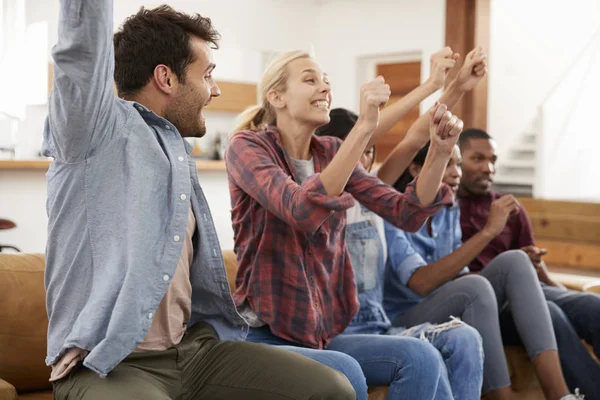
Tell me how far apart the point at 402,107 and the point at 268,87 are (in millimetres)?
464

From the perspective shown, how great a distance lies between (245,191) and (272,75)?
0.37m

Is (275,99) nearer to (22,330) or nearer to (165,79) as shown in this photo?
(165,79)

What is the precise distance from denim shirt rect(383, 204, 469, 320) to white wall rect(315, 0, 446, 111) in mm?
5834

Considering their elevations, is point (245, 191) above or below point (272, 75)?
below

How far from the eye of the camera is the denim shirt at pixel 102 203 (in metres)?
1.40

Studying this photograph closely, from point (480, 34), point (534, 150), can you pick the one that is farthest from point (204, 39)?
point (534, 150)

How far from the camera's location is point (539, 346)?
265cm

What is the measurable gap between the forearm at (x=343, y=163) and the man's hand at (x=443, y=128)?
302mm

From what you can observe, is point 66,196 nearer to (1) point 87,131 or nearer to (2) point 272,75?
(1) point 87,131

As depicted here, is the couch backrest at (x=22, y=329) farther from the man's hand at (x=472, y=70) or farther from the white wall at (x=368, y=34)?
the white wall at (x=368, y=34)

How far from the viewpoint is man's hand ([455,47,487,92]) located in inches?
99.1

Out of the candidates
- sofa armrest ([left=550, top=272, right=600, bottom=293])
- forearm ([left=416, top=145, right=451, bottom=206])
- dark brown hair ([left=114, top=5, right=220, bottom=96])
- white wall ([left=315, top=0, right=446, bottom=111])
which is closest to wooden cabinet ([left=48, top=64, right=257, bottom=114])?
white wall ([left=315, top=0, right=446, bottom=111])

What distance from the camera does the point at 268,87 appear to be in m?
2.27

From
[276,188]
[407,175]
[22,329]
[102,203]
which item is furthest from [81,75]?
[407,175]
